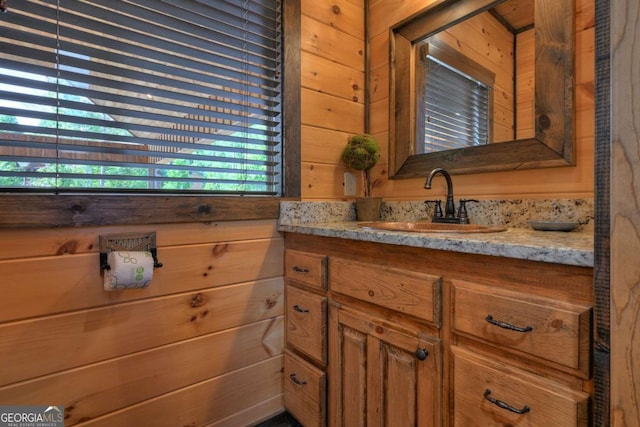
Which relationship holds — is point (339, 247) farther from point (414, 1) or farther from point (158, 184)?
point (414, 1)

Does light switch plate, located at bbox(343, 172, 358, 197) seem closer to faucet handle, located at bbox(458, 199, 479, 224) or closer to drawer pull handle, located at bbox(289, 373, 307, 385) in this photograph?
faucet handle, located at bbox(458, 199, 479, 224)

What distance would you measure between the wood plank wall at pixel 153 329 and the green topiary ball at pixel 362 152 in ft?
1.74

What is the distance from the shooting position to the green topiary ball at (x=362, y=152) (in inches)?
62.1

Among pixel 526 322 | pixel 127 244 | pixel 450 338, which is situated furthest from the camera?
pixel 127 244

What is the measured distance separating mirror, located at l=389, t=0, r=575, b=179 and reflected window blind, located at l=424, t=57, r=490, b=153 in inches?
1.1

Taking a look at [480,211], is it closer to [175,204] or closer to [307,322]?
[307,322]

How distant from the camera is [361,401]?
1070 mm

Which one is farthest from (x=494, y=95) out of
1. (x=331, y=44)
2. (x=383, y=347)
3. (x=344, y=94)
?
(x=383, y=347)

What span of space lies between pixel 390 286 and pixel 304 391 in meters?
0.69

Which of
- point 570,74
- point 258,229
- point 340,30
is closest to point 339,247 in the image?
point 258,229

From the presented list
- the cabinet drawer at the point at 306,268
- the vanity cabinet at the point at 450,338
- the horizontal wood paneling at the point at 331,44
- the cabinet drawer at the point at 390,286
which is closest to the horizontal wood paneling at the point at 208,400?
the vanity cabinet at the point at 450,338

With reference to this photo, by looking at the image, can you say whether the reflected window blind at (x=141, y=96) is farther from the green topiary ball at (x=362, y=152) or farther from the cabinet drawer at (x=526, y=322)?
the cabinet drawer at (x=526, y=322)

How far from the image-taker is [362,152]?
157 cm

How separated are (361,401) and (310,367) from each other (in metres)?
0.28
